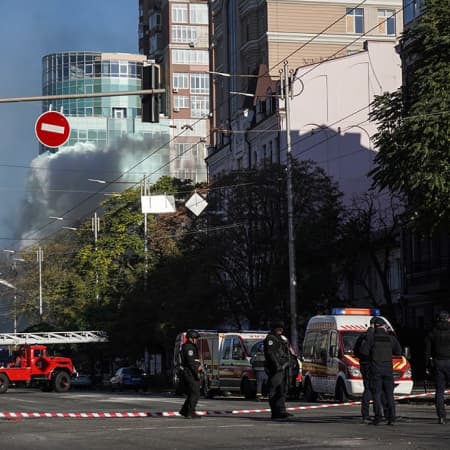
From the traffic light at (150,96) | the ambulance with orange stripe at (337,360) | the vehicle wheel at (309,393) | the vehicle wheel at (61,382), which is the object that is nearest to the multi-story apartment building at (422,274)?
the vehicle wheel at (61,382)

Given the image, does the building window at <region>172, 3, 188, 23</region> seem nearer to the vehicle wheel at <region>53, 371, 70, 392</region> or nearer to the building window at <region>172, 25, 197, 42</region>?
the building window at <region>172, 25, 197, 42</region>

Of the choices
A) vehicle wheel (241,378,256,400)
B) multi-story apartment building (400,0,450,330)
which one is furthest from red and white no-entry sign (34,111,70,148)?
multi-story apartment building (400,0,450,330)

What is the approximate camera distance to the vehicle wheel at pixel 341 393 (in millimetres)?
30156

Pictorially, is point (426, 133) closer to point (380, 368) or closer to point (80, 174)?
point (380, 368)

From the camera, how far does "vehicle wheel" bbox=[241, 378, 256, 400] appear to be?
123 ft

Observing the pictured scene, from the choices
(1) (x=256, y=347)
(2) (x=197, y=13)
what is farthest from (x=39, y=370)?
(2) (x=197, y=13)

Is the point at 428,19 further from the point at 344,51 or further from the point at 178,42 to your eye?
the point at 178,42

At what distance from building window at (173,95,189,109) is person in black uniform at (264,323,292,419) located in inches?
4836

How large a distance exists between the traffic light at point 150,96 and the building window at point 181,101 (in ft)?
395

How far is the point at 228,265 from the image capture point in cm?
5697

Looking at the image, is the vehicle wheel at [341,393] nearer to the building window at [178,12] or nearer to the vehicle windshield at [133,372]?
the vehicle windshield at [133,372]

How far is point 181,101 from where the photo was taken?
147m

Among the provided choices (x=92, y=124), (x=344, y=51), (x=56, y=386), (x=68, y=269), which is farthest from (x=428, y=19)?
(x=92, y=124)

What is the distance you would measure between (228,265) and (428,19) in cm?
2327
